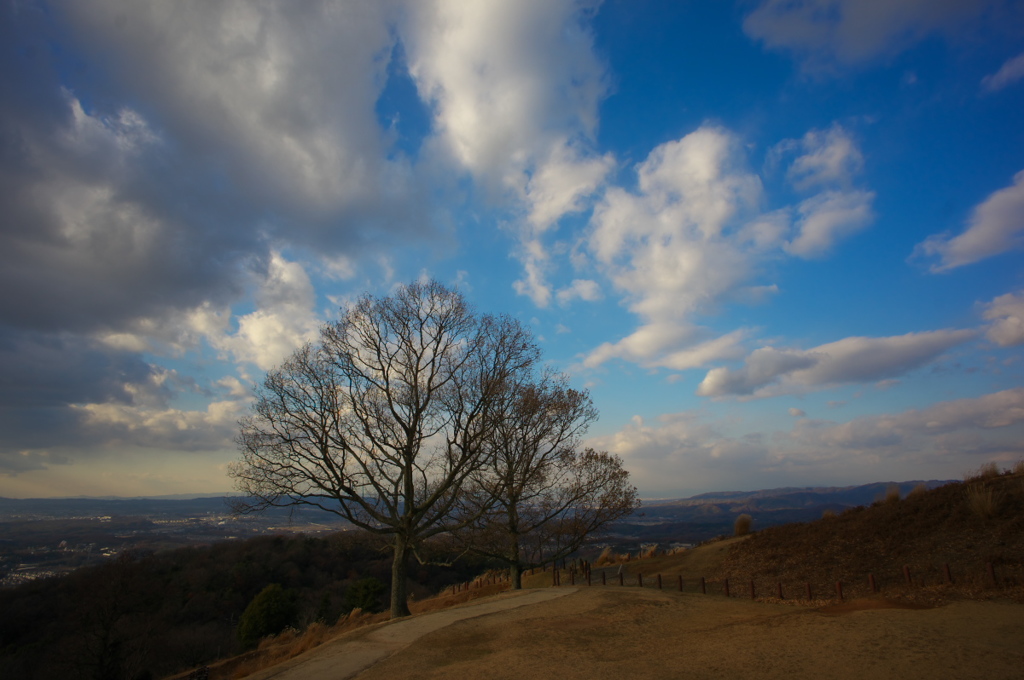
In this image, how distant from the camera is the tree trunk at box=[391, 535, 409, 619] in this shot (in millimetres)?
17047

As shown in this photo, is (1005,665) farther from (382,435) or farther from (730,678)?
(382,435)

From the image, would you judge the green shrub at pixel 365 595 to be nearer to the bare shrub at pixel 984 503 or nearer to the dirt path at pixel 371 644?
the dirt path at pixel 371 644

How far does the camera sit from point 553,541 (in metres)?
22.4

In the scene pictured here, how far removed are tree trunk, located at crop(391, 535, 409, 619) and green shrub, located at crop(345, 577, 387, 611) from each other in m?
20.4

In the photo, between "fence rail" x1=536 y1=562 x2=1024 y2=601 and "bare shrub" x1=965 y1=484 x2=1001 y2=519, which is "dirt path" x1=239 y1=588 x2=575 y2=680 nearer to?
"fence rail" x1=536 y1=562 x2=1024 y2=601

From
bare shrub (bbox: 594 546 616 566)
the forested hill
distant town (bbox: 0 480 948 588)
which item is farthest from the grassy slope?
the forested hill

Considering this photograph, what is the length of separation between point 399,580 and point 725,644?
11.1 meters

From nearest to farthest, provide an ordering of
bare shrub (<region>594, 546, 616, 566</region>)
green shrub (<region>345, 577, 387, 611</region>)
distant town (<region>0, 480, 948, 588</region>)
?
distant town (<region>0, 480, 948, 588</region>), bare shrub (<region>594, 546, 616, 566</region>), green shrub (<region>345, 577, 387, 611</region>)

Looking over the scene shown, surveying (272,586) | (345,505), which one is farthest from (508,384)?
(272,586)

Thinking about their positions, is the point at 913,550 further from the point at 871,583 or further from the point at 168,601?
the point at 168,601

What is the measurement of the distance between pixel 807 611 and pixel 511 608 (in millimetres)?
7746

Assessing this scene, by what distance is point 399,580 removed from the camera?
690 inches

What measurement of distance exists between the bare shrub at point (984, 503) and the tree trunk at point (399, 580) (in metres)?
20.9

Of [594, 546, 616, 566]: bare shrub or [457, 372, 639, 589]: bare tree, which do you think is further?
[594, 546, 616, 566]: bare shrub
